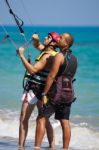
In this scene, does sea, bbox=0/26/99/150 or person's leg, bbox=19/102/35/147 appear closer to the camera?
person's leg, bbox=19/102/35/147

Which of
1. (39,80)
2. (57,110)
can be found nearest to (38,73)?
(39,80)

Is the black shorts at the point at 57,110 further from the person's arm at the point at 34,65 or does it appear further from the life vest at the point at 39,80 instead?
the person's arm at the point at 34,65

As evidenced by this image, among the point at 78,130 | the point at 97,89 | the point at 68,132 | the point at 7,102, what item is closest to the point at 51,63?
the point at 68,132

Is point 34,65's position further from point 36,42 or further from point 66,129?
point 66,129

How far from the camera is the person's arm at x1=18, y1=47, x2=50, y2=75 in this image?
798 cm

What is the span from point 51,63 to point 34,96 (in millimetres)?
458

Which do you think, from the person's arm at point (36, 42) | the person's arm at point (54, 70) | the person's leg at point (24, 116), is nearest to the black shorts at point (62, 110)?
the person's arm at point (54, 70)

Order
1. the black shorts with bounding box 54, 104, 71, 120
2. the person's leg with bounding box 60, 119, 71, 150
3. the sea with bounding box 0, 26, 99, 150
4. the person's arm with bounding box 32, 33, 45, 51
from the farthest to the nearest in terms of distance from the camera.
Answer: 1. the sea with bounding box 0, 26, 99, 150
2. the person's arm with bounding box 32, 33, 45, 51
3. the person's leg with bounding box 60, 119, 71, 150
4. the black shorts with bounding box 54, 104, 71, 120

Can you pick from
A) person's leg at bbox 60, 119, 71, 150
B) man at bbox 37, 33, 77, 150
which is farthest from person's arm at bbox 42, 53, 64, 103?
person's leg at bbox 60, 119, 71, 150

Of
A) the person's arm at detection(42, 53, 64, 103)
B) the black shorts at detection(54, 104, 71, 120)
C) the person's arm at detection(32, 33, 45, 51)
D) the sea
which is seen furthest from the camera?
the sea

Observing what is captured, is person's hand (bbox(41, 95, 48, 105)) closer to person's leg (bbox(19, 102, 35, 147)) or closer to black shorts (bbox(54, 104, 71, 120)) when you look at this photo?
black shorts (bbox(54, 104, 71, 120))

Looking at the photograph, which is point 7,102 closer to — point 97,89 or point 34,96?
point 97,89

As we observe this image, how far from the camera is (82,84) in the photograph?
70.7 ft

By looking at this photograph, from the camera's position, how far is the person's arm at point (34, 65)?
26.2 ft
